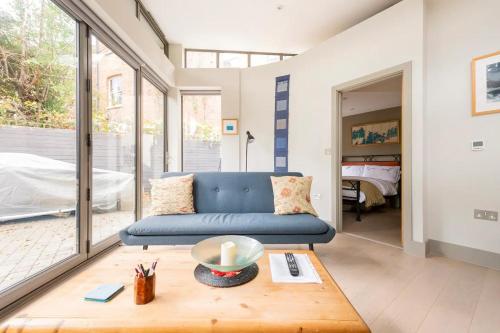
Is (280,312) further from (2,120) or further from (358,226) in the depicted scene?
(358,226)

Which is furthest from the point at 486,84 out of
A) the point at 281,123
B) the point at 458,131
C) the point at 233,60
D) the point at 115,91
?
the point at 115,91

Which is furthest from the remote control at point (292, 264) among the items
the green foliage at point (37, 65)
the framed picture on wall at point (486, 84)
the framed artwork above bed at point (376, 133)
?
the framed artwork above bed at point (376, 133)

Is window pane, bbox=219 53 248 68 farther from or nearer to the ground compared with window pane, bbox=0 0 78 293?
farther from the ground

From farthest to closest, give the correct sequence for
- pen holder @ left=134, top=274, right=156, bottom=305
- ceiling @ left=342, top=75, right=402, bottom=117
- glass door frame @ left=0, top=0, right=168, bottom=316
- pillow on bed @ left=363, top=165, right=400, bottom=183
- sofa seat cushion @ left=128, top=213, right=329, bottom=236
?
pillow on bed @ left=363, top=165, right=400, bottom=183 < ceiling @ left=342, top=75, right=402, bottom=117 < sofa seat cushion @ left=128, top=213, right=329, bottom=236 < glass door frame @ left=0, top=0, right=168, bottom=316 < pen holder @ left=134, top=274, right=156, bottom=305

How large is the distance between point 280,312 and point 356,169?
5.20 meters

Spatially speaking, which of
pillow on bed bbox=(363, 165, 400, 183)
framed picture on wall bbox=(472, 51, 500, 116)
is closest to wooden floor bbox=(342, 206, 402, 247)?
pillow on bed bbox=(363, 165, 400, 183)

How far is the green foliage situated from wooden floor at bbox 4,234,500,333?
1.23 metres

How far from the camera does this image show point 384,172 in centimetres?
490

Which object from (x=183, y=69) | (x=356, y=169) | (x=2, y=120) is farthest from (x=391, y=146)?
(x=2, y=120)

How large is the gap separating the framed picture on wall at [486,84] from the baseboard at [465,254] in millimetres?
1346

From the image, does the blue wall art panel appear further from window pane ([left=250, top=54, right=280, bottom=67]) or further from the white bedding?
the white bedding

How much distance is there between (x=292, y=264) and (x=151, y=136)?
10.2 ft

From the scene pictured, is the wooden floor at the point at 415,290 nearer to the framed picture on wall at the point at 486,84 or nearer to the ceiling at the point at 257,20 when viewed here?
the framed picture on wall at the point at 486,84

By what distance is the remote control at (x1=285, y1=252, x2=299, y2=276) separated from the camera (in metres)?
1.11
